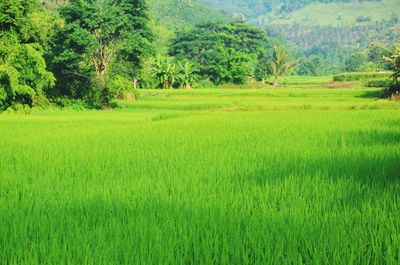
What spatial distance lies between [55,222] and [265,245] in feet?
4.12

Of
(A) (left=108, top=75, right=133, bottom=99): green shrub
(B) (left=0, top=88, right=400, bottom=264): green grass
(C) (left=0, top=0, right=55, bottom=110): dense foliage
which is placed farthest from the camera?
(A) (left=108, top=75, right=133, bottom=99): green shrub

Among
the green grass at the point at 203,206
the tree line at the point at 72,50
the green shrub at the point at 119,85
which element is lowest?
the green grass at the point at 203,206

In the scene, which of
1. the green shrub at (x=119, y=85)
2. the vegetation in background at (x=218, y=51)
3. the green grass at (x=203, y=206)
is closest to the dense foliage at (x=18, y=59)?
the green shrub at (x=119, y=85)

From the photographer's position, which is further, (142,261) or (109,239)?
(109,239)

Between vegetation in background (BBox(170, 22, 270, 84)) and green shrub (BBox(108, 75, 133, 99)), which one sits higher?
vegetation in background (BBox(170, 22, 270, 84))

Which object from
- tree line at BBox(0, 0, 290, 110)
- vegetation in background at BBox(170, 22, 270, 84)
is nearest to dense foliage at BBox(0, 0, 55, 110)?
tree line at BBox(0, 0, 290, 110)

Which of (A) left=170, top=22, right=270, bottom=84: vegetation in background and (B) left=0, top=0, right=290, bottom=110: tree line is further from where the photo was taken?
(A) left=170, top=22, right=270, bottom=84: vegetation in background

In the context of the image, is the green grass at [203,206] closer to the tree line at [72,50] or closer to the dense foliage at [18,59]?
the dense foliage at [18,59]

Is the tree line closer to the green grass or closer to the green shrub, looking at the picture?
the green shrub

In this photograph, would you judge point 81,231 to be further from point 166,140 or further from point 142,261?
point 166,140

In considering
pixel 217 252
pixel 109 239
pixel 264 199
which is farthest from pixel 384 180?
pixel 109 239

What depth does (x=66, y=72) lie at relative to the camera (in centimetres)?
2295

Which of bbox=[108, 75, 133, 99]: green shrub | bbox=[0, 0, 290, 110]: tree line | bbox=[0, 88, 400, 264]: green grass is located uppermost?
bbox=[0, 0, 290, 110]: tree line

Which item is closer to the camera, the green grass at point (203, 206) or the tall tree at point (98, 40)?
the green grass at point (203, 206)
